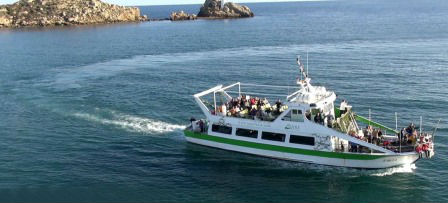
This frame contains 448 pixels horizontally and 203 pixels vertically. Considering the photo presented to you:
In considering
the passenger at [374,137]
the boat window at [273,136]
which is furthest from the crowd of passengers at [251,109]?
the passenger at [374,137]

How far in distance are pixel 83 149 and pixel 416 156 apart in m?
30.1

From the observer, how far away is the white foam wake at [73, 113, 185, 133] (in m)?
51.1

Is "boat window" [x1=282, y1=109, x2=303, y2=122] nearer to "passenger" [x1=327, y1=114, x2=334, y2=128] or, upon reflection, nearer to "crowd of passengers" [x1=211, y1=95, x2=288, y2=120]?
"crowd of passengers" [x1=211, y1=95, x2=288, y2=120]

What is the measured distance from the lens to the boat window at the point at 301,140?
40.9 meters

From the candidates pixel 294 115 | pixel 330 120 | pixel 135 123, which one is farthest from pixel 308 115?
pixel 135 123

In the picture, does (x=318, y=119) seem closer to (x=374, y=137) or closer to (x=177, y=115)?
(x=374, y=137)

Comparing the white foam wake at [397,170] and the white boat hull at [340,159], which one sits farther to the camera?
the white foam wake at [397,170]

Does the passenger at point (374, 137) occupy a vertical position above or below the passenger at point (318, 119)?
below

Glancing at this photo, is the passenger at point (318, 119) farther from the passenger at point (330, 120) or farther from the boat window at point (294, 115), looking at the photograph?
the boat window at point (294, 115)

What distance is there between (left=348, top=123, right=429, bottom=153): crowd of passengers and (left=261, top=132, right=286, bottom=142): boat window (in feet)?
19.4

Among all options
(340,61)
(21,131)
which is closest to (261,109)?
(21,131)

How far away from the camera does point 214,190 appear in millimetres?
36750

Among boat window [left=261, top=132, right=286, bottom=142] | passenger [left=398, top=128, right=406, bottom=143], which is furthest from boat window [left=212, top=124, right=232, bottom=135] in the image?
passenger [left=398, top=128, right=406, bottom=143]

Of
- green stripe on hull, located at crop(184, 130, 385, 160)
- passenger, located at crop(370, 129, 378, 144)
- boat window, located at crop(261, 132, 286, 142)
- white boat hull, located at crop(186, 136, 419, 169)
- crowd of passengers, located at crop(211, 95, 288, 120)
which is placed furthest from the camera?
crowd of passengers, located at crop(211, 95, 288, 120)
